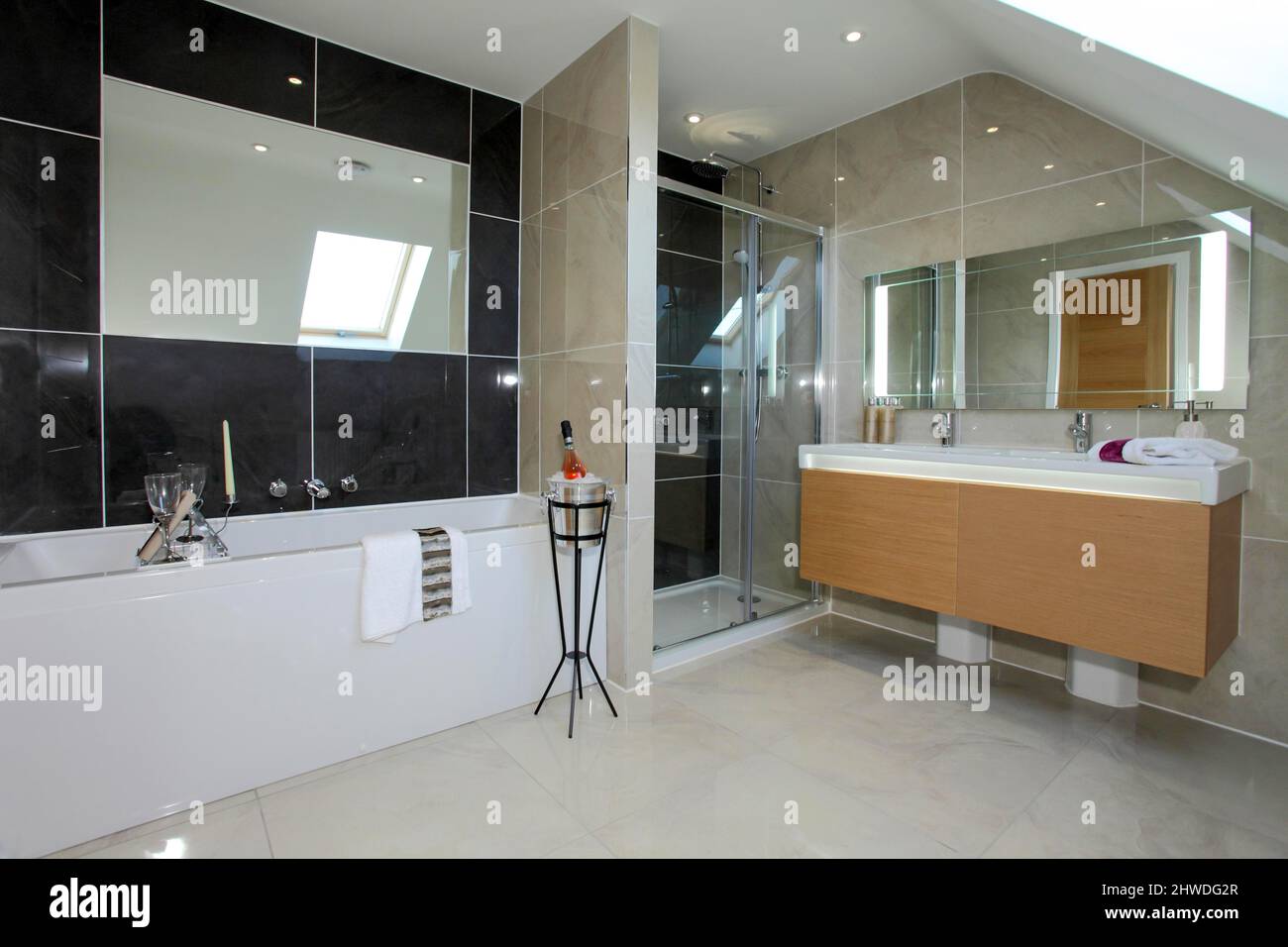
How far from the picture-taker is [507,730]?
88.0 inches

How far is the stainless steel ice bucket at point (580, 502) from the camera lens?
2305 millimetres

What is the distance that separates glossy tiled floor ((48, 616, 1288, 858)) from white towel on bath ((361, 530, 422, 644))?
0.41 metres

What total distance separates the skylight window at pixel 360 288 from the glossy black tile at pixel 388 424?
0.10 meters

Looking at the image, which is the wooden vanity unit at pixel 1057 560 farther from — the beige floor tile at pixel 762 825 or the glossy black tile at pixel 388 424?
the glossy black tile at pixel 388 424

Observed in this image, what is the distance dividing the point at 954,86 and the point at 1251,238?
1323 mm

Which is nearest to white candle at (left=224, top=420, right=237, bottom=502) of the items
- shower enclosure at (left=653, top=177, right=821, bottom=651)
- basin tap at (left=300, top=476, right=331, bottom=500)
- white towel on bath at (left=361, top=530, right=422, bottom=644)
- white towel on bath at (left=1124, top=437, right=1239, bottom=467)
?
basin tap at (left=300, top=476, right=331, bottom=500)

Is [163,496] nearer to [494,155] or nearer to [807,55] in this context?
[494,155]

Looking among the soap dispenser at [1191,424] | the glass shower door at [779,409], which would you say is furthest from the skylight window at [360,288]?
the soap dispenser at [1191,424]

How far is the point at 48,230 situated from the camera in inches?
83.7

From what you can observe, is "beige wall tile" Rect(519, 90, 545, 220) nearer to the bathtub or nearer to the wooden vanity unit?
the bathtub

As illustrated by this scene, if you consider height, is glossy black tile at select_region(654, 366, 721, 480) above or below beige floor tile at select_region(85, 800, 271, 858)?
above

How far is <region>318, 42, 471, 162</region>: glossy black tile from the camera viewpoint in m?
2.61
